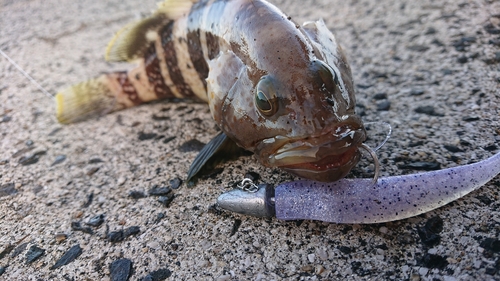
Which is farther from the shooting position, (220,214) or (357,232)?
(220,214)

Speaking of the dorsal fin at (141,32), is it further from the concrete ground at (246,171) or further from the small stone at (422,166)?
the small stone at (422,166)

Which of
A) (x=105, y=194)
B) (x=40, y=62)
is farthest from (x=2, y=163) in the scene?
(x=40, y=62)

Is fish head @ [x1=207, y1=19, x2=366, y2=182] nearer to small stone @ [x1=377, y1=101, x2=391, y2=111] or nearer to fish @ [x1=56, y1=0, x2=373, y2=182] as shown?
fish @ [x1=56, y1=0, x2=373, y2=182]

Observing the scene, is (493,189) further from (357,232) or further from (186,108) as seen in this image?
(186,108)

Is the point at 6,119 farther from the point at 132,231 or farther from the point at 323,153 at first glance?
the point at 323,153

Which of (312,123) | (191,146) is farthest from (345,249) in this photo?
(191,146)
